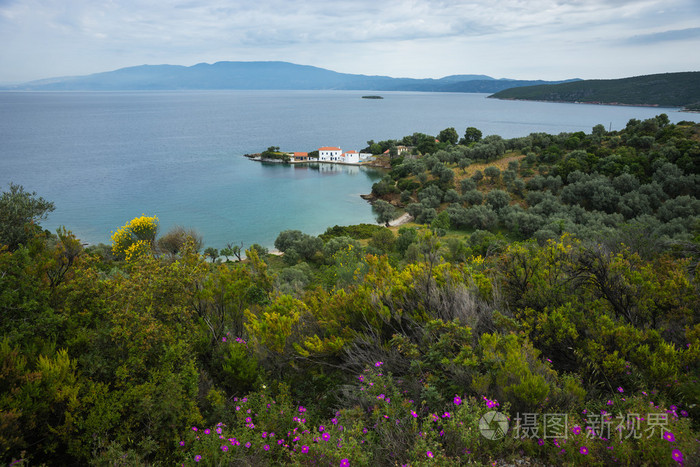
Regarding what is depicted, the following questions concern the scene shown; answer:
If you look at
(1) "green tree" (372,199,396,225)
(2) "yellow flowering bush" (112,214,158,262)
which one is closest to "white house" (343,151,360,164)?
(1) "green tree" (372,199,396,225)

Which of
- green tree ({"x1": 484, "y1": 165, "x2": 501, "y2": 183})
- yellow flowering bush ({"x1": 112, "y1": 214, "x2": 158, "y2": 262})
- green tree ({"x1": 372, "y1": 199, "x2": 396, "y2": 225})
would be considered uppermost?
Result: green tree ({"x1": 484, "y1": 165, "x2": 501, "y2": 183})

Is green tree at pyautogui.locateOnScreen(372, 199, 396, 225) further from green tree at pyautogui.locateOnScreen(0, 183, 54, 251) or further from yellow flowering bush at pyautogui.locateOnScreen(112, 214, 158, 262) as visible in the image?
green tree at pyautogui.locateOnScreen(0, 183, 54, 251)

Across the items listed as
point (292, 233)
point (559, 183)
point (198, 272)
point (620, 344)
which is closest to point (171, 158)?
point (292, 233)

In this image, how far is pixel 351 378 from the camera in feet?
19.0

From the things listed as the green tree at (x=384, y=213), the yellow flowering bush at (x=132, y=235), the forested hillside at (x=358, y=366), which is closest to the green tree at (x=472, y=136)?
the green tree at (x=384, y=213)

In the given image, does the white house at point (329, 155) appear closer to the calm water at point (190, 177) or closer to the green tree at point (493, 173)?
the calm water at point (190, 177)

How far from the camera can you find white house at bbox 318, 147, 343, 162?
74125mm

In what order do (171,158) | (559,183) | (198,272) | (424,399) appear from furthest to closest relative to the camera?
(171,158)
(559,183)
(198,272)
(424,399)

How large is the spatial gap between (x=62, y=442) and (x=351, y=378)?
3.60 metres

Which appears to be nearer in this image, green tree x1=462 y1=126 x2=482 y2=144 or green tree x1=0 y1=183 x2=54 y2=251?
green tree x1=0 y1=183 x2=54 y2=251

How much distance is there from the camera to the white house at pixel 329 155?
74125 mm

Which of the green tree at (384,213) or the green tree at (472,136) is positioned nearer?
the green tree at (384,213)

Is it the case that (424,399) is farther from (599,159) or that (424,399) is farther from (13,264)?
(599,159)

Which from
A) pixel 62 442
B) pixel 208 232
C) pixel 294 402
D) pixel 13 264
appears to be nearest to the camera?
pixel 62 442
